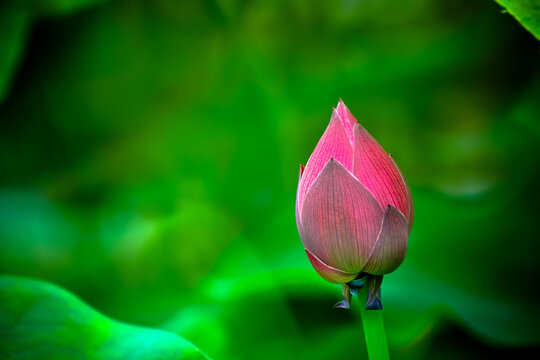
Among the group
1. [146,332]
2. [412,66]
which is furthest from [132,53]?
[146,332]

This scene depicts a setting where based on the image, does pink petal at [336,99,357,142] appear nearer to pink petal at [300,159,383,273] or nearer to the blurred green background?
pink petal at [300,159,383,273]

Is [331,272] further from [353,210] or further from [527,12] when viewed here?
[527,12]

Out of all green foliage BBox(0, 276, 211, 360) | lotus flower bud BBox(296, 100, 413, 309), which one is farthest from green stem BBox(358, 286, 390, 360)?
green foliage BBox(0, 276, 211, 360)

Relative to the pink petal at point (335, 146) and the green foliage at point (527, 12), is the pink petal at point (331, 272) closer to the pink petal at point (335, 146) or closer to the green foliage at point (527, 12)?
the pink petal at point (335, 146)

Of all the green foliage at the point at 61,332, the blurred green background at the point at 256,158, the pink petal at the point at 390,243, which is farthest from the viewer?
the blurred green background at the point at 256,158

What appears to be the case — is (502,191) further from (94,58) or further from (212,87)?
(94,58)

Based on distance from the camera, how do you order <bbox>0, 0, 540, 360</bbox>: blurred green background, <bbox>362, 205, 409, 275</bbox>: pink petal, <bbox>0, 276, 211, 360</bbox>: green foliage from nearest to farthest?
<bbox>362, 205, 409, 275</bbox>: pink petal → <bbox>0, 276, 211, 360</bbox>: green foliage → <bbox>0, 0, 540, 360</bbox>: blurred green background

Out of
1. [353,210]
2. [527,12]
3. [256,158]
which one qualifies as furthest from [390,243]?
[256,158]

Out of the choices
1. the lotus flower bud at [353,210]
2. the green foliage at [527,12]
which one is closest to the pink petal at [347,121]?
the lotus flower bud at [353,210]
